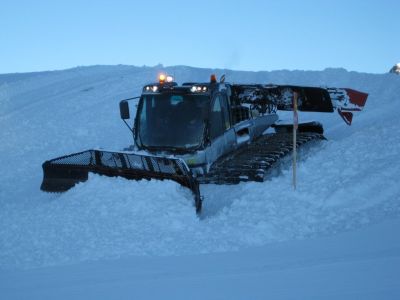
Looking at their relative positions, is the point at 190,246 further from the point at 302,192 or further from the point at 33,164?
the point at 33,164

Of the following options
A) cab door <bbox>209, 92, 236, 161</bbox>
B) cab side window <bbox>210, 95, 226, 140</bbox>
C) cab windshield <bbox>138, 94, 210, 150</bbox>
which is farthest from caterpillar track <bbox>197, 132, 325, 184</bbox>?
cab windshield <bbox>138, 94, 210, 150</bbox>

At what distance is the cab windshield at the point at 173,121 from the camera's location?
9.33 m

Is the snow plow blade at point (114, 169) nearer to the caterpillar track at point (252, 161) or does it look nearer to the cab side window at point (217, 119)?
the caterpillar track at point (252, 161)

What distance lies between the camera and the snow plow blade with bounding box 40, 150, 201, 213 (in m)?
7.95

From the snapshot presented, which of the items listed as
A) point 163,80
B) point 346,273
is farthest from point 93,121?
point 346,273

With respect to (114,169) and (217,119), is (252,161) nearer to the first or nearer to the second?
(217,119)

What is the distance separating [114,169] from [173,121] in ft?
4.97

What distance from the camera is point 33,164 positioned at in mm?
12625

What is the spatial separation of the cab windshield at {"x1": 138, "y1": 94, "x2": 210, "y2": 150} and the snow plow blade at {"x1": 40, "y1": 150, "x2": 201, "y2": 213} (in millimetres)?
1035

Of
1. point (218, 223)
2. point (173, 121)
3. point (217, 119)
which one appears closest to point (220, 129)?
point (217, 119)

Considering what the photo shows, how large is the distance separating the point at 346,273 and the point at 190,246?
2152 mm

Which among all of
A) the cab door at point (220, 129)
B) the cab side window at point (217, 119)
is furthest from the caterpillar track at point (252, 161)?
the cab side window at point (217, 119)

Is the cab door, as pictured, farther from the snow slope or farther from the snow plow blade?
the snow plow blade

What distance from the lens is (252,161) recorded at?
9.26m
